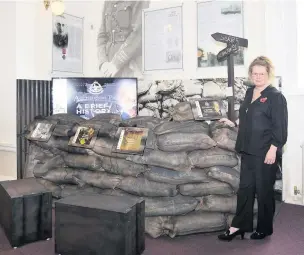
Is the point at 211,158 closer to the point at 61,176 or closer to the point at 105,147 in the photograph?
the point at 105,147

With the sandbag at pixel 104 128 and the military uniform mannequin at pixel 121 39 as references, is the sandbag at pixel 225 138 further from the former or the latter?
the military uniform mannequin at pixel 121 39

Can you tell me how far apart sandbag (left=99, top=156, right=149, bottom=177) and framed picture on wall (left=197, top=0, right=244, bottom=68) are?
192cm

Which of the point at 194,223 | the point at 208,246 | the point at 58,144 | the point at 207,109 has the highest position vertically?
the point at 207,109

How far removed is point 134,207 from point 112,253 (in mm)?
328

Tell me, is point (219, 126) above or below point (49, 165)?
above

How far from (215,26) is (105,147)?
7.20 ft

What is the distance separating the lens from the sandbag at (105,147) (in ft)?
9.89

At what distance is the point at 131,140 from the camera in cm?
291

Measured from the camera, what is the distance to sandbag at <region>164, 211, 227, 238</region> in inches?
109

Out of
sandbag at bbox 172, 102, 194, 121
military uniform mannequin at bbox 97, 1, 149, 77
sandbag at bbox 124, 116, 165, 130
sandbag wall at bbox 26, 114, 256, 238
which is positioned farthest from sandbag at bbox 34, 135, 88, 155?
military uniform mannequin at bbox 97, 1, 149, 77

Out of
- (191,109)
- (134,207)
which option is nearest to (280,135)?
(191,109)

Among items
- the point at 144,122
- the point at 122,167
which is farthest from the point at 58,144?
the point at 144,122

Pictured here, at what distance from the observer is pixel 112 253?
226cm

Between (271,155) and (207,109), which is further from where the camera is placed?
(207,109)
